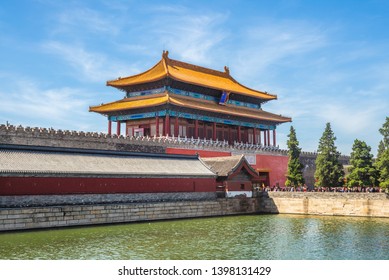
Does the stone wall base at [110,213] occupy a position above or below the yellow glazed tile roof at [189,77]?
below

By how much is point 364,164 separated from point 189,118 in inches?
780

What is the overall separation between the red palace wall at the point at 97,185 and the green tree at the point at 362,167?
12.1 m

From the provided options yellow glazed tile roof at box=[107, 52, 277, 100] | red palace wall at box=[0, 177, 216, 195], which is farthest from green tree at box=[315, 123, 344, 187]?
yellow glazed tile roof at box=[107, 52, 277, 100]

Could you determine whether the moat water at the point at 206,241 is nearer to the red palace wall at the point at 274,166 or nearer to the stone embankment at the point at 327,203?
the stone embankment at the point at 327,203

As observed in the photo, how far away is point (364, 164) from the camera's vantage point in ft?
136

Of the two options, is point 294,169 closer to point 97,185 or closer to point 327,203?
point 327,203

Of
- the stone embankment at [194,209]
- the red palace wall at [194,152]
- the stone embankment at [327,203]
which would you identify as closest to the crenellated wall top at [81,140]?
the red palace wall at [194,152]

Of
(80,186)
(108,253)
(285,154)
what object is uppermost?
(285,154)

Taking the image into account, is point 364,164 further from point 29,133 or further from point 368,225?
point 29,133

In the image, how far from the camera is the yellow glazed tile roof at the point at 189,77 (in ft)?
177

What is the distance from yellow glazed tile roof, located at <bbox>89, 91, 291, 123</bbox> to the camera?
5131 cm

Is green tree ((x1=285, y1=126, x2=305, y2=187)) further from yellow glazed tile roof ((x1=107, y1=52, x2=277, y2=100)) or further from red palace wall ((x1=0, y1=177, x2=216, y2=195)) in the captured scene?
red palace wall ((x1=0, y1=177, x2=216, y2=195))

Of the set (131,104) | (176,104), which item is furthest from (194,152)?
(131,104)

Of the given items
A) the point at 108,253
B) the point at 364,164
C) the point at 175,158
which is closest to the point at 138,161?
the point at 175,158
